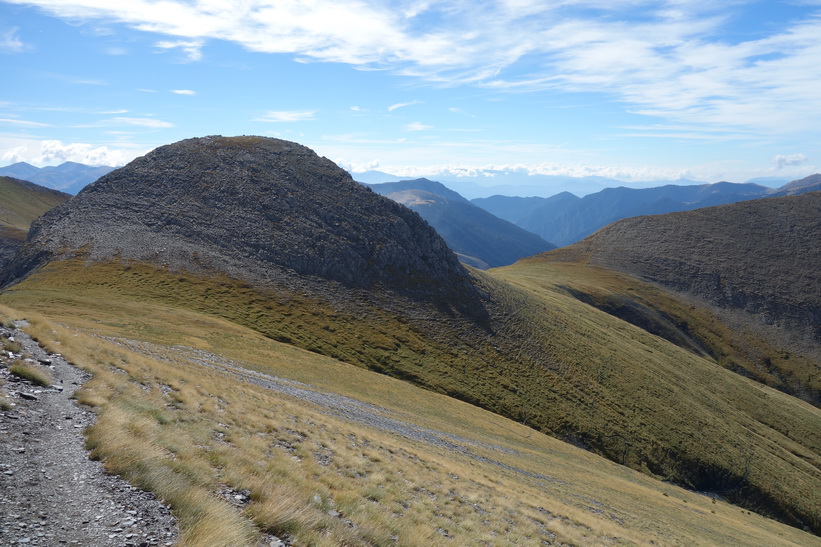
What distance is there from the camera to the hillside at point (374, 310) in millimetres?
60188

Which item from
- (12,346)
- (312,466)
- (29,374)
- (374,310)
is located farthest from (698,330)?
(12,346)

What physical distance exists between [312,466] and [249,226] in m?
78.2

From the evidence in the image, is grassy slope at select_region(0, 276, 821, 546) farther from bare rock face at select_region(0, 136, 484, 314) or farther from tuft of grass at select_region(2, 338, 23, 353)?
bare rock face at select_region(0, 136, 484, 314)

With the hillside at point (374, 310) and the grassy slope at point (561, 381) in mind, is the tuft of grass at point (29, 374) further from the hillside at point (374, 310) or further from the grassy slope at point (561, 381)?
the grassy slope at point (561, 381)

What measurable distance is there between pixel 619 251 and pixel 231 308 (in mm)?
166558

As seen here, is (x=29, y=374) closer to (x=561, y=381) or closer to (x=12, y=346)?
(x=12, y=346)

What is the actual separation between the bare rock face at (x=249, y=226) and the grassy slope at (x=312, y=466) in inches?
1137

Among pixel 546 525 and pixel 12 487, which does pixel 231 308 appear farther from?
pixel 12 487

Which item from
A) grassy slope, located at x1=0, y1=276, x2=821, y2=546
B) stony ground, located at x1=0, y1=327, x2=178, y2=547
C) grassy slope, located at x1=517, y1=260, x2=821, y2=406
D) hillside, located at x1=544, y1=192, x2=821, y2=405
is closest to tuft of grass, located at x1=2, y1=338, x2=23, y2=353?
grassy slope, located at x1=0, y1=276, x2=821, y2=546

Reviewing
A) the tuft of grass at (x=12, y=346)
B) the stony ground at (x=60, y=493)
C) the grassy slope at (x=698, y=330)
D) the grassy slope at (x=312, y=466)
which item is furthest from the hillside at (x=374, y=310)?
the stony ground at (x=60, y=493)

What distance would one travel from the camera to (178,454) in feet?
36.9

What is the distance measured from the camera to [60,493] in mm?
7965

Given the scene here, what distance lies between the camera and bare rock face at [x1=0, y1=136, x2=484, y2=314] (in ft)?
249

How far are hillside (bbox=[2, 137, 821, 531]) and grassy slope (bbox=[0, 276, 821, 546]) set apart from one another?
36.1 ft
